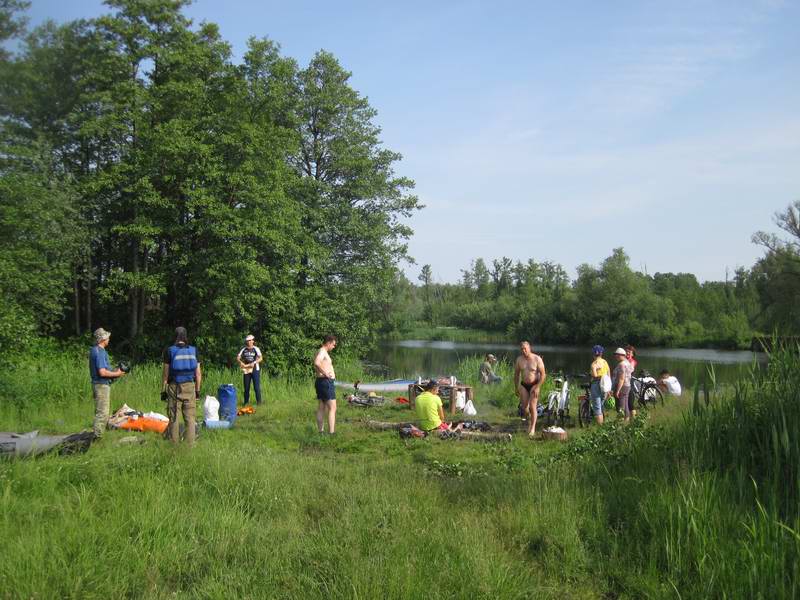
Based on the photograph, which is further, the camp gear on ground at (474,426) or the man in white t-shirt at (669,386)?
the man in white t-shirt at (669,386)

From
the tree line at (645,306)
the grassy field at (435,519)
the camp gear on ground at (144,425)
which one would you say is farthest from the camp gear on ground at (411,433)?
the tree line at (645,306)

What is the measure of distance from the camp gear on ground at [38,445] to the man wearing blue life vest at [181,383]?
1011mm

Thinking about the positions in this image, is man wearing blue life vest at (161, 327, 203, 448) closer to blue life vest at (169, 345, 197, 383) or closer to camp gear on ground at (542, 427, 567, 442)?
blue life vest at (169, 345, 197, 383)

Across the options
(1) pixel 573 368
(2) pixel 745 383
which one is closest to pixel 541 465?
(2) pixel 745 383

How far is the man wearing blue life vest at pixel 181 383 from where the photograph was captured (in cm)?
773

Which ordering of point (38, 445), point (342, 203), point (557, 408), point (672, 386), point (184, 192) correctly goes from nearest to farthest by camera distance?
point (38, 445) → point (557, 408) → point (672, 386) → point (184, 192) → point (342, 203)

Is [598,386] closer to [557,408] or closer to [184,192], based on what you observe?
[557,408]

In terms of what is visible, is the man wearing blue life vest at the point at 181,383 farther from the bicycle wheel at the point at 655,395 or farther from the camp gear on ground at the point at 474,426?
the bicycle wheel at the point at 655,395

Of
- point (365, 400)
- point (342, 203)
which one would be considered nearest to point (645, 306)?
point (342, 203)

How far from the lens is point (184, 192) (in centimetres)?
1891

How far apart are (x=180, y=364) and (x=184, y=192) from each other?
12.6 m

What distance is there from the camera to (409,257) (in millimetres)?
25562

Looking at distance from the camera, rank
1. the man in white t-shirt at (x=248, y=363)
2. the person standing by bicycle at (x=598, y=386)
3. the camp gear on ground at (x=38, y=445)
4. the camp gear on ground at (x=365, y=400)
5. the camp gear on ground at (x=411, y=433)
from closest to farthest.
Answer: the camp gear on ground at (x=38, y=445)
the camp gear on ground at (x=411, y=433)
the person standing by bicycle at (x=598, y=386)
the man in white t-shirt at (x=248, y=363)
the camp gear on ground at (x=365, y=400)

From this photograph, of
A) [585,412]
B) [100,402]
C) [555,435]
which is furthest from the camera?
[585,412]
